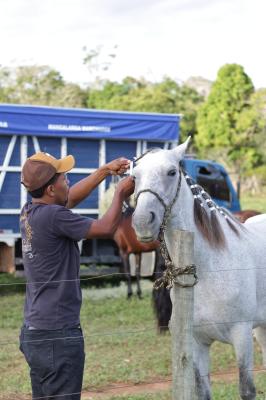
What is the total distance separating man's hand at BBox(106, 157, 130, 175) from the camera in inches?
146

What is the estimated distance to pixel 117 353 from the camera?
22.9ft

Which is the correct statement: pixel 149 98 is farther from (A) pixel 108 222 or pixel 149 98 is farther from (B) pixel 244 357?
(A) pixel 108 222

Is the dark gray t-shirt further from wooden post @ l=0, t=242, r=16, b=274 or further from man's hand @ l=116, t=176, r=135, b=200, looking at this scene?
wooden post @ l=0, t=242, r=16, b=274

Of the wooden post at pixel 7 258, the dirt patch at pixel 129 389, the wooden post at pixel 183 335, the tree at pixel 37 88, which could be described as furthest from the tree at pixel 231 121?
the wooden post at pixel 183 335

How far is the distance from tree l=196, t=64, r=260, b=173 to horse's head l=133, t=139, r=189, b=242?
2977 cm

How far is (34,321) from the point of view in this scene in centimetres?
315

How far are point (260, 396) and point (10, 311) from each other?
15.7 feet

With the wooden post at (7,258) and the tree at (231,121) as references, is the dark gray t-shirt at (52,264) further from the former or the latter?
the tree at (231,121)

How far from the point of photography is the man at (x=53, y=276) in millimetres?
3092

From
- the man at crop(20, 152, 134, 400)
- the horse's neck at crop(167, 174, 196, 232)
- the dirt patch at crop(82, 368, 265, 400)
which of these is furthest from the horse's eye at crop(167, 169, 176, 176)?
the dirt patch at crop(82, 368, 265, 400)

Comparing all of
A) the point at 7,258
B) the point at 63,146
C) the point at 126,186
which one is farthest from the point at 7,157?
the point at 126,186

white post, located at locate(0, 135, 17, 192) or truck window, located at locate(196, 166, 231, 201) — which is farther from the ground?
white post, located at locate(0, 135, 17, 192)

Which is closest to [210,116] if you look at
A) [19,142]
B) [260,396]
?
[19,142]

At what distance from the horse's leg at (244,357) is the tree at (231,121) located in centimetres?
2947
